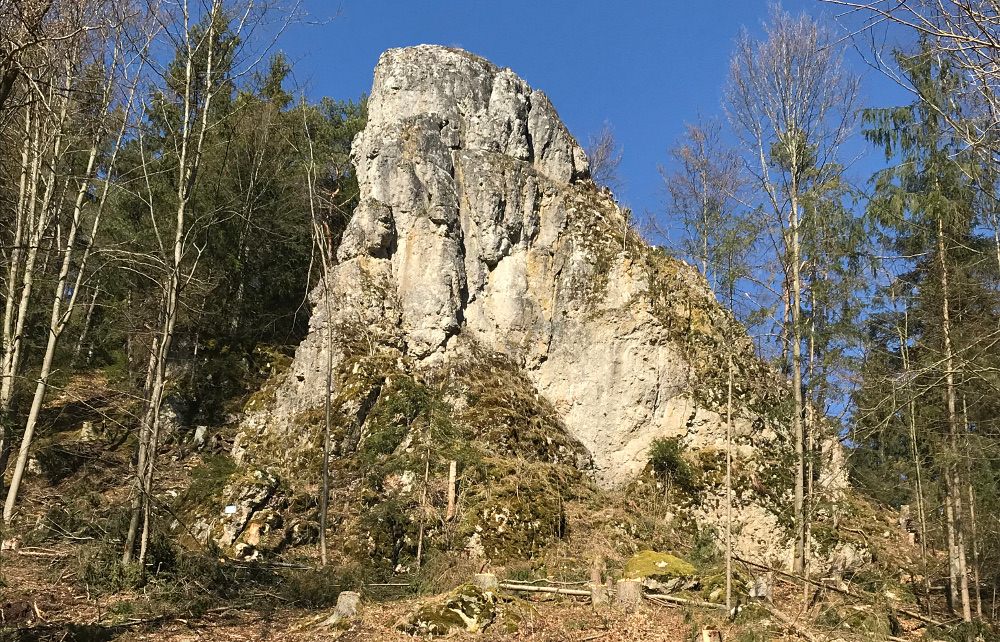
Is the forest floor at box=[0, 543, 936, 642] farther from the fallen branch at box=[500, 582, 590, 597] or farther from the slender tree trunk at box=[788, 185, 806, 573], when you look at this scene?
the slender tree trunk at box=[788, 185, 806, 573]

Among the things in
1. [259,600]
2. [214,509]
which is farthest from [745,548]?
[214,509]

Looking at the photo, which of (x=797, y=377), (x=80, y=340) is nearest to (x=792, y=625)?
(x=797, y=377)

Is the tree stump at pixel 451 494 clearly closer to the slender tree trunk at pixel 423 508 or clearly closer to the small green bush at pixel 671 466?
the slender tree trunk at pixel 423 508

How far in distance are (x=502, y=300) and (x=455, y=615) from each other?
11.0 meters

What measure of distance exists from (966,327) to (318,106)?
78.2ft

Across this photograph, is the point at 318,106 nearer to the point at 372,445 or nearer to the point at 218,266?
the point at 218,266

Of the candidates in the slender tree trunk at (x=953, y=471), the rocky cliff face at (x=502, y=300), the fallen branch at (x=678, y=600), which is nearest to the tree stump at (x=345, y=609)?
the fallen branch at (x=678, y=600)

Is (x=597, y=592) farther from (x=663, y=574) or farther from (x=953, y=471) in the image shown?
(x=953, y=471)

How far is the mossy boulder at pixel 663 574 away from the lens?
11.5 m

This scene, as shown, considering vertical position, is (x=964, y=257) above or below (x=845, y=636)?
above

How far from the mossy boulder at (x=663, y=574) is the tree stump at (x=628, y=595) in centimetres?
82

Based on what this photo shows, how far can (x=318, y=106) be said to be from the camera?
26.9 meters

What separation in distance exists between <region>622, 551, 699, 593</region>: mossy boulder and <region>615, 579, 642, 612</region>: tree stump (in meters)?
0.82

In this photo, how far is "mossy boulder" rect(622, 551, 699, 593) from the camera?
11.5m
